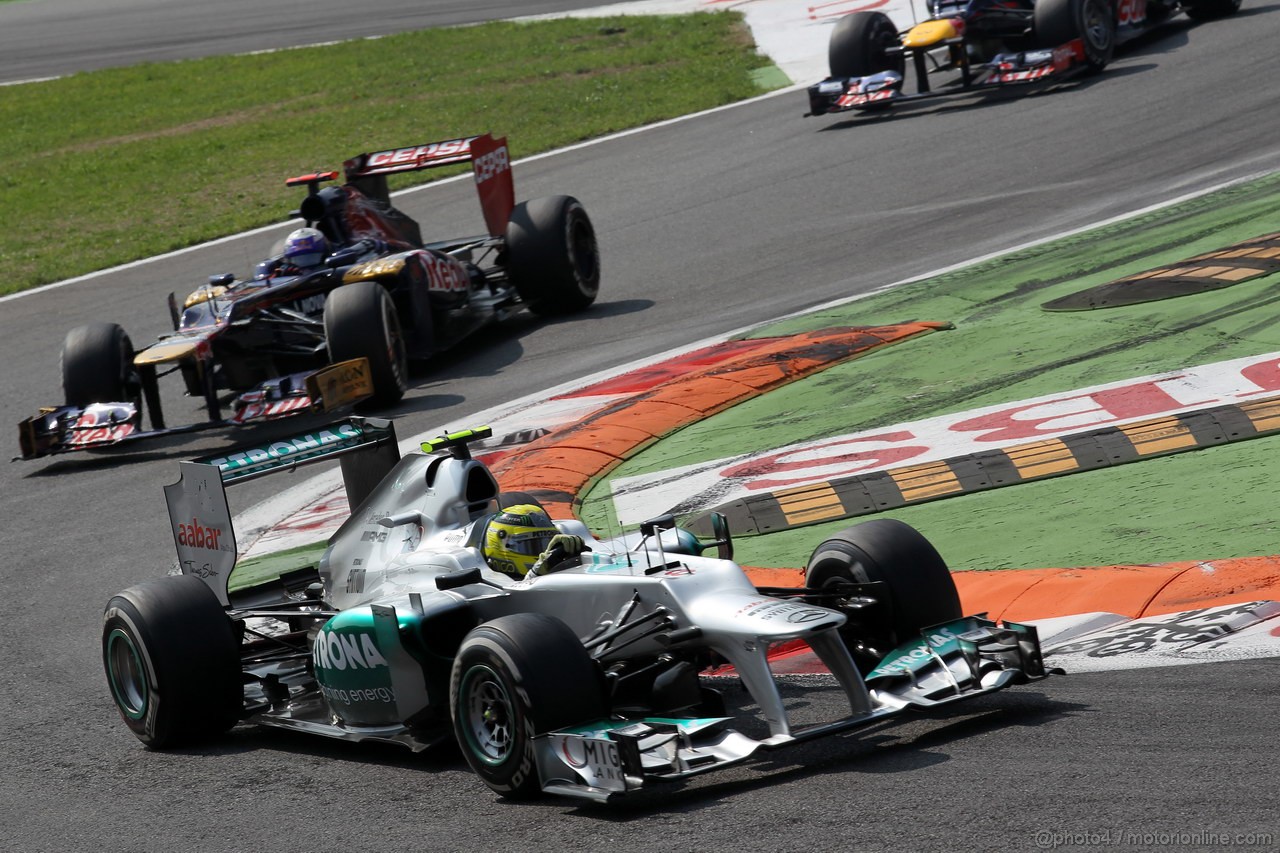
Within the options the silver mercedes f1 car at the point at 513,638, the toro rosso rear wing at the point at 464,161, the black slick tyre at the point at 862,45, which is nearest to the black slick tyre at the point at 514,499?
the silver mercedes f1 car at the point at 513,638

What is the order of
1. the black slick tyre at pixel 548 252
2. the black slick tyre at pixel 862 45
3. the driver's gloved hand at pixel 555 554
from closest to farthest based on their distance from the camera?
the driver's gloved hand at pixel 555 554 < the black slick tyre at pixel 548 252 < the black slick tyre at pixel 862 45

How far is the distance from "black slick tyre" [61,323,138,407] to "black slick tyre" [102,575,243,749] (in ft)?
24.1

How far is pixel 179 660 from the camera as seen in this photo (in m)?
7.64

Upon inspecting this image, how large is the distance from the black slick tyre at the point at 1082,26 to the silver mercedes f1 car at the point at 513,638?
16.1 m

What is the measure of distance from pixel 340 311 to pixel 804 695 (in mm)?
8087

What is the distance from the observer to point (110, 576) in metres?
11.2

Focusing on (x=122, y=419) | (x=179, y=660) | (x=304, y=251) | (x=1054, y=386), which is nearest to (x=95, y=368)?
(x=122, y=419)

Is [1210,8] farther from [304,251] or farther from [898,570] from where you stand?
[898,570]

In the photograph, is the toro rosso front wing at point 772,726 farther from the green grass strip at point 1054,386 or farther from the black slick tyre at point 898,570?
the green grass strip at point 1054,386

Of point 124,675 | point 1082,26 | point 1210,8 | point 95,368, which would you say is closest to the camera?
point 124,675

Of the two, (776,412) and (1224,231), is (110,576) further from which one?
(1224,231)

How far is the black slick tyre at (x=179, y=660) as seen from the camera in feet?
25.1

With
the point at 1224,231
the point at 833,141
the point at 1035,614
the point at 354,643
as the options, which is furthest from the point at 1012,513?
the point at 833,141

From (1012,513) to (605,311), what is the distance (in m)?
8.99
